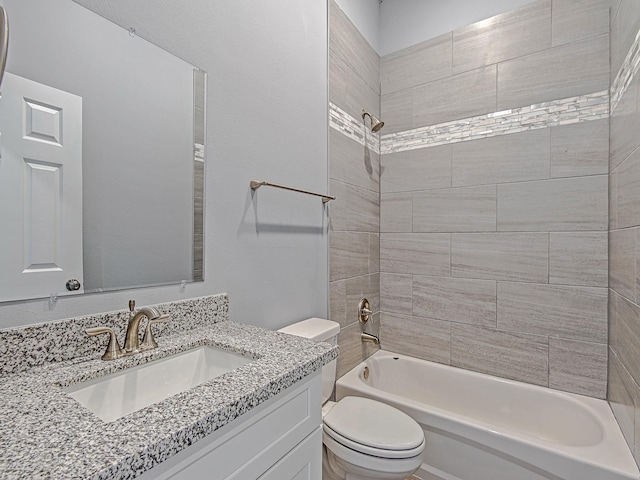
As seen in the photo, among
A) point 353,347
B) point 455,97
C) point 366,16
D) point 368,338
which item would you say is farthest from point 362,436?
point 366,16

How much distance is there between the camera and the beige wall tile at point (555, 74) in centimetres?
174

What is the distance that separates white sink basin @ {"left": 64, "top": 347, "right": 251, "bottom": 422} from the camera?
0.78 meters

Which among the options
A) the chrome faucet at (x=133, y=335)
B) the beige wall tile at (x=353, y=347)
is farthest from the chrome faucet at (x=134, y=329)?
the beige wall tile at (x=353, y=347)

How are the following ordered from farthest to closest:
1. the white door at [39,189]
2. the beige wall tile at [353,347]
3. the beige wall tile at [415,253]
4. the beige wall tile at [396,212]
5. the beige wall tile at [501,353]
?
the beige wall tile at [396,212], the beige wall tile at [415,253], the beige wall tile at [353,347], the beige wall tile at [501,353], the white door at [39,189]

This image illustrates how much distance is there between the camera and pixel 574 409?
5.58 feet

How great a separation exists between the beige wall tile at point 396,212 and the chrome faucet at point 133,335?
5.89 ft

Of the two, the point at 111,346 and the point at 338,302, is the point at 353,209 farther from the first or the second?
the point at 111,346

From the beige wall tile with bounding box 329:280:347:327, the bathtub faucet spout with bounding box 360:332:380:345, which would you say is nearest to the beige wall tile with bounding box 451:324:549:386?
the bathtub faucet spout with bounding box 360:332:380:345

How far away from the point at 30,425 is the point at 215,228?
0.79 metres

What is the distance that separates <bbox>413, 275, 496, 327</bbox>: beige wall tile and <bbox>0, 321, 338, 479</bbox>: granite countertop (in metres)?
1.52

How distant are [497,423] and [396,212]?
1471mm

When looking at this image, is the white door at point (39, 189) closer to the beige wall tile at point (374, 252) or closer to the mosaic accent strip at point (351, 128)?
the mosaic accent strip at point (351, 128)

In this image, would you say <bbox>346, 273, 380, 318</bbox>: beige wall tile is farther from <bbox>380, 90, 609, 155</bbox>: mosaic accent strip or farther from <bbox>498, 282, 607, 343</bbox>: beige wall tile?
<bbox>380, 90, 609, 155</bbox>: mosaic accent strip

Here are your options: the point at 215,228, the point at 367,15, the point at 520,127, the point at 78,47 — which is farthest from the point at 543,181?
the point at 78,47
